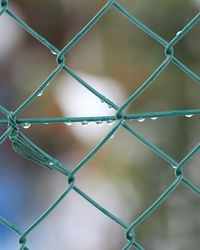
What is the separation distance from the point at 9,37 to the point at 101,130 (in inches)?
30.5

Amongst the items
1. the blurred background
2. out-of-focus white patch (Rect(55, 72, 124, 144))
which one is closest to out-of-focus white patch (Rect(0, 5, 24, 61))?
the blurred background

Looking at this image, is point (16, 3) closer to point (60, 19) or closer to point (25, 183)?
point (60, 19)

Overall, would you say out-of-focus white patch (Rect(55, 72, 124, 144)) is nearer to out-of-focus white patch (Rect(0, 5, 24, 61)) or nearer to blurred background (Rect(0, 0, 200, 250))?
blurred background (Rect(0, 0, 200, 250))

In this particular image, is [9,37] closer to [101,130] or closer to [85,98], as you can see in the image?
[85,98]

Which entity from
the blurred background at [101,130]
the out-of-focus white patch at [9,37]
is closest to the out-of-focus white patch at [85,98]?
the blurred background at [101,130]

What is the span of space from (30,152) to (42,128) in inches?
87.6

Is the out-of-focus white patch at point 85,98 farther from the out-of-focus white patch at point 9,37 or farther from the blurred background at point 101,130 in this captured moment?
the out-of-focus white patch at point 9,37

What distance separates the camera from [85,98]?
2.78m

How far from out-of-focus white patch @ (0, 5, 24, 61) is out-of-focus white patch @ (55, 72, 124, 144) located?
1.29 ft

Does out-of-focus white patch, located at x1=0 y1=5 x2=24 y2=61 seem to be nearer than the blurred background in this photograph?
No

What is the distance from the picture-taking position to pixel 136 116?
2.45 ft

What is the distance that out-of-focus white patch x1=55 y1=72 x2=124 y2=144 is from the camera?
2740 millimetres

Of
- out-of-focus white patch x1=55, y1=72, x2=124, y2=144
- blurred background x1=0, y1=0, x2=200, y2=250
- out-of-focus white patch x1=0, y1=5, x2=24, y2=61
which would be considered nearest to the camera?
blurred background x1=0, y1=0, x2=200, y2=250

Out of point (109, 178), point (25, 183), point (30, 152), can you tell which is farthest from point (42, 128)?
point (30, 152)
